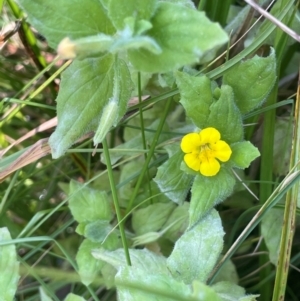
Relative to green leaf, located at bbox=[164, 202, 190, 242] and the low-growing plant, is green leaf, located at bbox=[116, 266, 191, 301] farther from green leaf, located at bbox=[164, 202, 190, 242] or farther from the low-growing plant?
green leaf, located at bbox=[164, 202, 190, 242]

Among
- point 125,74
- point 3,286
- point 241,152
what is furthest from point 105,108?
point 3,286

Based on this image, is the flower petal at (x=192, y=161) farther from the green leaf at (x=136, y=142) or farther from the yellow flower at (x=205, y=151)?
the green leaf at (x=136, y=142)

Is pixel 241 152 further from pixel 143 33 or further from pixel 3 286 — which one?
pixel 3 286

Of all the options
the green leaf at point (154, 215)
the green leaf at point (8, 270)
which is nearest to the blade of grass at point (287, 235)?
the green leaf at point (154, 215)

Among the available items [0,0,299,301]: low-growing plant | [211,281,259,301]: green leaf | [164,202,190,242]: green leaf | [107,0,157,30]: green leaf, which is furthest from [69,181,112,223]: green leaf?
[107,0,157,30]: green leaf

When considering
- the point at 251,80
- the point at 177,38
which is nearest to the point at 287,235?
the point at 251,80
